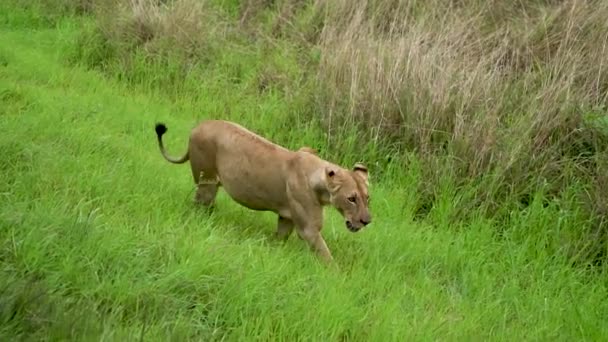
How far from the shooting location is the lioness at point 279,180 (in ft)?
18.7

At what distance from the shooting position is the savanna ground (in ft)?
15.4

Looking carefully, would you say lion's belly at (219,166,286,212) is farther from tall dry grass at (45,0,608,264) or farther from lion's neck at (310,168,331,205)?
tall dry grass at (45,0,608,264)

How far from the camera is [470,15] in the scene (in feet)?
34.2

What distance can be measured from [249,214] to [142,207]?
0.99 m

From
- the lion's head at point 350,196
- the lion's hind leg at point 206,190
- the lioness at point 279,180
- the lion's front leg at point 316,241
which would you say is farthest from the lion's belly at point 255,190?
the lion's head at point 350,196

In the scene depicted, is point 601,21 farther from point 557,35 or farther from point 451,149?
point 451,149

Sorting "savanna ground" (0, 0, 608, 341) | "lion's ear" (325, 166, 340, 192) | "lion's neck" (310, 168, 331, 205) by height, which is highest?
"lion's ear" (325, 166, 340, 192)

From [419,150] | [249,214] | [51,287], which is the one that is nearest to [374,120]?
[419,150]

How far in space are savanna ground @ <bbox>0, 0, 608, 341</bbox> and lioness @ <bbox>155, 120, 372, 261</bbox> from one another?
0.62 feet

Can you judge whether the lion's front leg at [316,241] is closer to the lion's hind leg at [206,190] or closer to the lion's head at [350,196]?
the lion's head at [350,196]

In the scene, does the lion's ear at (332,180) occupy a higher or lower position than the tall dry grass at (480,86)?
higher

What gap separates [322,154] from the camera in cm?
823

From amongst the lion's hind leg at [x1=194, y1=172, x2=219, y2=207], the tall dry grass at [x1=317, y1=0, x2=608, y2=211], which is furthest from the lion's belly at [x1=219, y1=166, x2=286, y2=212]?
the tall dry grass at [x1=317, y1=0, x2=608, y2=211]

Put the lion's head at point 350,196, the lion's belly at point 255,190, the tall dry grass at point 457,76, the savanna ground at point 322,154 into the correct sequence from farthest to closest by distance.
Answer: the tall dry grass at point 457,76 → the lion's belly at point 255,190 → the lion's head at point 350,196 → the savanna ground at point 322,154
